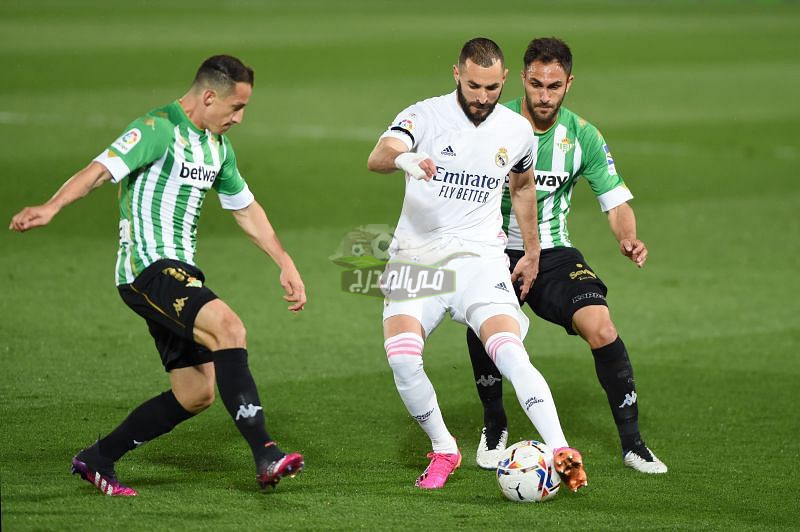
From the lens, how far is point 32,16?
108ft

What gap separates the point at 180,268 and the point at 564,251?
250 centimetres

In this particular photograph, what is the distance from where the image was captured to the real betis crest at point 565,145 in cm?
769

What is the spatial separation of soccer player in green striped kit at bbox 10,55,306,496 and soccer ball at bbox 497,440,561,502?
109cm

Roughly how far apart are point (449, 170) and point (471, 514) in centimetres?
177

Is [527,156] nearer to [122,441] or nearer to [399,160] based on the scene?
[399,160]

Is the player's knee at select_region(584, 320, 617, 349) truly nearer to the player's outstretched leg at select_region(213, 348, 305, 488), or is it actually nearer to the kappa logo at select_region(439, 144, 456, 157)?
the kappa logo at select_region(439, 144, 456, 157)

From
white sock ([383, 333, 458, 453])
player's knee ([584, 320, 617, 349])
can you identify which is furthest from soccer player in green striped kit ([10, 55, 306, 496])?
player's knee ([584, 320, 617, 349])

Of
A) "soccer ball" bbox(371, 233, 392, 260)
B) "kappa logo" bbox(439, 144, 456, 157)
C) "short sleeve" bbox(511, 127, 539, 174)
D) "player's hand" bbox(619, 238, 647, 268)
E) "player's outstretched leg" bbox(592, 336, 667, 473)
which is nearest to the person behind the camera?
"kappa logo" bbox(439, 144, 456, 157)

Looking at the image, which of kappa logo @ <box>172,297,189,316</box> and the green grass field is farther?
the green grass field

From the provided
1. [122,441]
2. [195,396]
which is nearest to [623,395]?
[195,396]

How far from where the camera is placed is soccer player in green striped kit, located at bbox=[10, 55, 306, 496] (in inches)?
237

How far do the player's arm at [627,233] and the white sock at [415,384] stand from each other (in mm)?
1468

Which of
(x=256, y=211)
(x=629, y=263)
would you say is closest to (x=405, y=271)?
(x=256, y=211)

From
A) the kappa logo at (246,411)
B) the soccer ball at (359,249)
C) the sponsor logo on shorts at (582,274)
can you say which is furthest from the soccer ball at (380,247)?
the kappa logo at (246,411)
